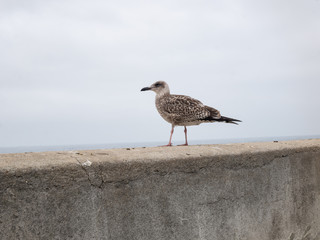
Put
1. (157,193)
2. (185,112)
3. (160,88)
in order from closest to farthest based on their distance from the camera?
1. (157,193)
2. (185,112)
3. (160,88)

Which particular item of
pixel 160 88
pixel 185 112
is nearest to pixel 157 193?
pixel 185 112

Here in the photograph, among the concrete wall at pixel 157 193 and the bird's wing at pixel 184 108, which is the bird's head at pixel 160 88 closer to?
the bird's wing at pixel 184 108

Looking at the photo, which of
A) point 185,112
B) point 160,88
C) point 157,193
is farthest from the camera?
point 160,88

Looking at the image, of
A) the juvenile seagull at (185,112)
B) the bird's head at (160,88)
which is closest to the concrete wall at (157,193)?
the juvenile seagull at (185,112)

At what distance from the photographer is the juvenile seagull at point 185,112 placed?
5.02 metres

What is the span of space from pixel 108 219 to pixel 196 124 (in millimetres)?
2957

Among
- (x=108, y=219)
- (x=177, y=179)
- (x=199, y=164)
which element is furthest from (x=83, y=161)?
(x=199, y=164)

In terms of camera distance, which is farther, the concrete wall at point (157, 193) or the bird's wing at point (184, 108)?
the bird's wing at point (184, 108)

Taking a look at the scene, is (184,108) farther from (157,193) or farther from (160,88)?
(157,193)

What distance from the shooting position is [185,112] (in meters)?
5.02

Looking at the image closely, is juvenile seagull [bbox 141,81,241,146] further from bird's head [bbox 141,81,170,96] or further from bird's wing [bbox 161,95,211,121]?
bird's head [bbox 141,81,170,96]

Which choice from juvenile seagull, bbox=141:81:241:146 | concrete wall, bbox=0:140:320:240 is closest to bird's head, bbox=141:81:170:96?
juvenile seagull, bbox=141:81:241:146

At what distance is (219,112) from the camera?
5.06 m

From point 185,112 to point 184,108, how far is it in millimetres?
56
